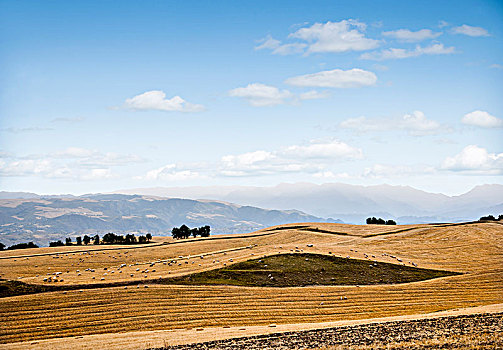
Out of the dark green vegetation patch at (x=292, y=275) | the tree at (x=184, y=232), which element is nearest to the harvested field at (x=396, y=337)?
the dark green vegetation patch at (x=292, y=275)

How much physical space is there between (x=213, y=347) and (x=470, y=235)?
275ft

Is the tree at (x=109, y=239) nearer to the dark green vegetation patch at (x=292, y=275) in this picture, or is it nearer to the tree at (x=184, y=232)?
the tree at (x=184, y=232)

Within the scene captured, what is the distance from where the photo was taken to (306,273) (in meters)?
70.9

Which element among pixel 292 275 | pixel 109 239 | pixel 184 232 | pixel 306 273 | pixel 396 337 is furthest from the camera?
pixel 184 232

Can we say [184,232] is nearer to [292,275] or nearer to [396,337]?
[292,275]

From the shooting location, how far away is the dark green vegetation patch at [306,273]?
219 ft

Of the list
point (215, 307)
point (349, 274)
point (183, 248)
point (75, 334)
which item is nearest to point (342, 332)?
point (215, 307)

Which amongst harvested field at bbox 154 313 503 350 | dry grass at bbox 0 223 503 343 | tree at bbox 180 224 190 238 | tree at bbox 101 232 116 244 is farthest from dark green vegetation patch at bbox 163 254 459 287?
tree at bbox 180 224 190 238

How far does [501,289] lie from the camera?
199ft

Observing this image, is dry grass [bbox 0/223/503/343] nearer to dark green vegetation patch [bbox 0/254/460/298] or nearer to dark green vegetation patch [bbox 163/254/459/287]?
dark green vegetation patch [bbox 0/254/460/298]

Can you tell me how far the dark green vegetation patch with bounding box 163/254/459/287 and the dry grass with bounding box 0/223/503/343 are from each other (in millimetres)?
3232

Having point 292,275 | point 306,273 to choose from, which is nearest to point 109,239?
point 292,275

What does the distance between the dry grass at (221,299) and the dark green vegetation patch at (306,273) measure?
3232 millimetres

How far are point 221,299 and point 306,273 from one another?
18870mm
